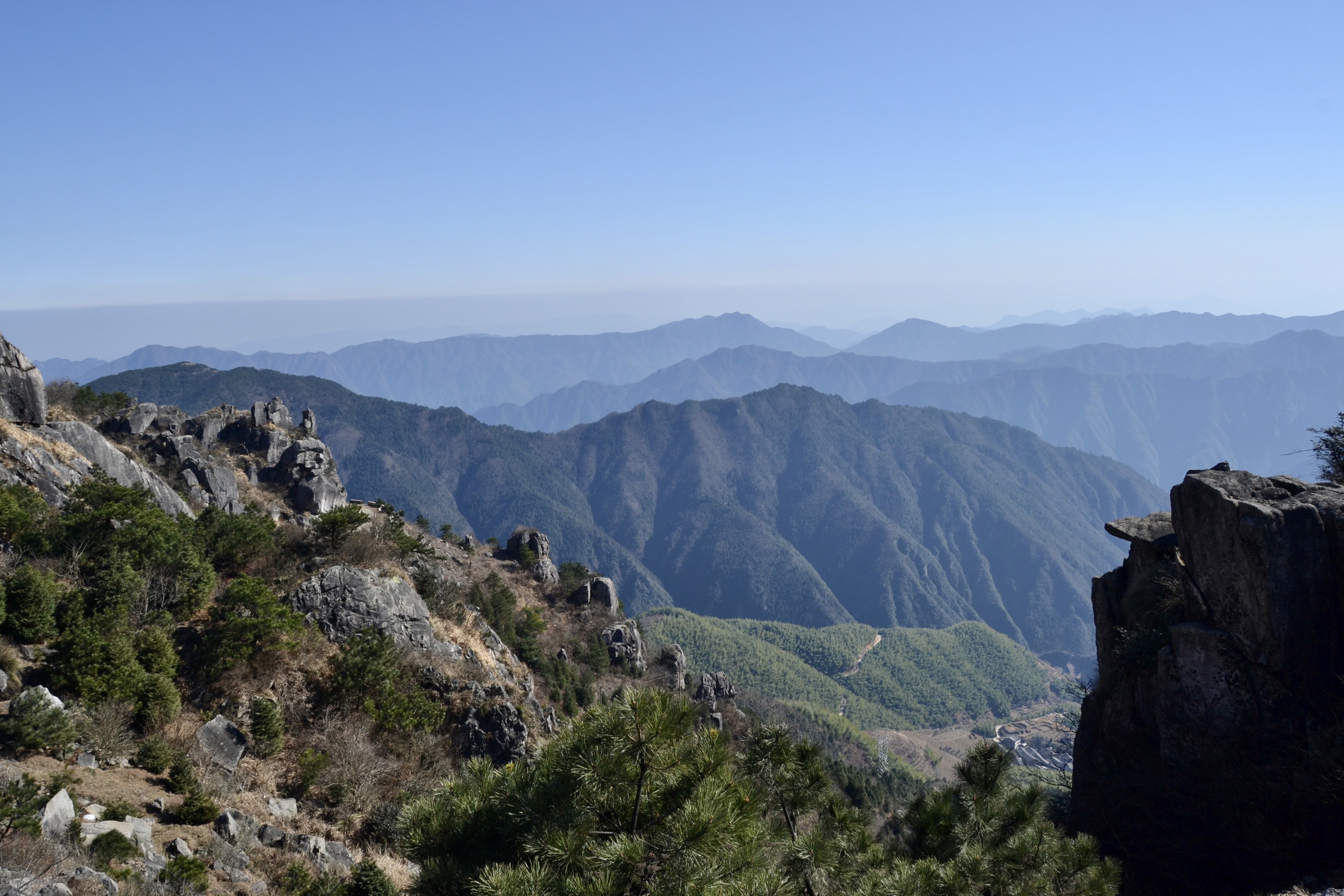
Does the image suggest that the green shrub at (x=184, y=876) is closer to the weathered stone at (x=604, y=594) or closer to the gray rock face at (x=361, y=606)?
the gray rock face at (x=361, y=606)

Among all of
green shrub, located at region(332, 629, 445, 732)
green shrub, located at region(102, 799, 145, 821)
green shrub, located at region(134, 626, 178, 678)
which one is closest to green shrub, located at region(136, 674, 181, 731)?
green shrub, located at region(134, 626, 178, 678)

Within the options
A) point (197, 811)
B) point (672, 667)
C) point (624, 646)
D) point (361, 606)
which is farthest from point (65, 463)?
point (672, 667)

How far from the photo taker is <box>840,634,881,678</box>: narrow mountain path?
5778 inches

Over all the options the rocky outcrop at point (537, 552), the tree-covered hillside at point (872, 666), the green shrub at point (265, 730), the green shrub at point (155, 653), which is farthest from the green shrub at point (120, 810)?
the tree-covered hillside at point (872, 666)

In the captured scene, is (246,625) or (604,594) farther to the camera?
(604,594)

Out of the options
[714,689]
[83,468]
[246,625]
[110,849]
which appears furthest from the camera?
[714,689]

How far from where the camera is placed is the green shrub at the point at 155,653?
61.8 feet

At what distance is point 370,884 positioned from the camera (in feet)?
39.5

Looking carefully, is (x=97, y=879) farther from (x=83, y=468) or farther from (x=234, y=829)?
(x=83, y=468)

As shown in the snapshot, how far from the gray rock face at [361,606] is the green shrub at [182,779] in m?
8.81

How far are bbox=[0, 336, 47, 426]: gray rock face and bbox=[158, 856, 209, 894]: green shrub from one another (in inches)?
952

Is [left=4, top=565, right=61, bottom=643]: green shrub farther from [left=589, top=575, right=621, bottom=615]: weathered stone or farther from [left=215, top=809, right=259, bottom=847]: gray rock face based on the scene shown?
[left=589, top=575, right=621, bottom=615]: weathered stone

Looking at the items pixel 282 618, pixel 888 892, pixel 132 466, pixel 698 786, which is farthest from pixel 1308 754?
pixel 132 466

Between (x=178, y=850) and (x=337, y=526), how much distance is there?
684 inches
